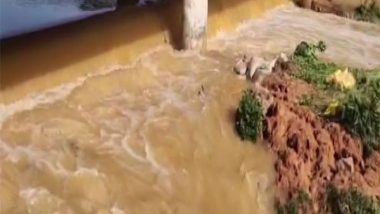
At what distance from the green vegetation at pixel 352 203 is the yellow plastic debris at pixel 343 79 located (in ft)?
4.96

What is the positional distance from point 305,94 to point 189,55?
1.73 m

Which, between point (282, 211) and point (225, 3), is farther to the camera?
point (225, 3)

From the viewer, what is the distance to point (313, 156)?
272 inches

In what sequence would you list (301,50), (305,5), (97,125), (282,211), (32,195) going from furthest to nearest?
(305,5), (301,50), (97,125), (282,211), (32,195)

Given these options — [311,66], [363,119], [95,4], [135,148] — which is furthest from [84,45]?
[363,119]

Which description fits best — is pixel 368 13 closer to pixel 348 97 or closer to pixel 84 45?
pixel 348 97

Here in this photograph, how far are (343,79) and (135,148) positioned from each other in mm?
2492

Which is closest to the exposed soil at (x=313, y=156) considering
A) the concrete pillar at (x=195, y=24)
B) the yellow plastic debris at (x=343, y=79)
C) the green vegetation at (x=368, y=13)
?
the yellow plastic debris at (x=343, y=79)

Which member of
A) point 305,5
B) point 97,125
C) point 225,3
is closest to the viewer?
point 97,125

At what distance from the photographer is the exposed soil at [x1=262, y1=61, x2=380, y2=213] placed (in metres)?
6.71

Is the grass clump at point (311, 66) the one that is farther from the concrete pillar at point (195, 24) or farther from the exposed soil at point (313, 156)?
the concrete pillar at point (195, 24)

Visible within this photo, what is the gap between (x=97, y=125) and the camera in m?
7.01

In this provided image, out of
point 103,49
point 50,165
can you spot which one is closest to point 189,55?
point 103,49

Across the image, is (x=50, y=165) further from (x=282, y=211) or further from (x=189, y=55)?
(x=189, y=55)
